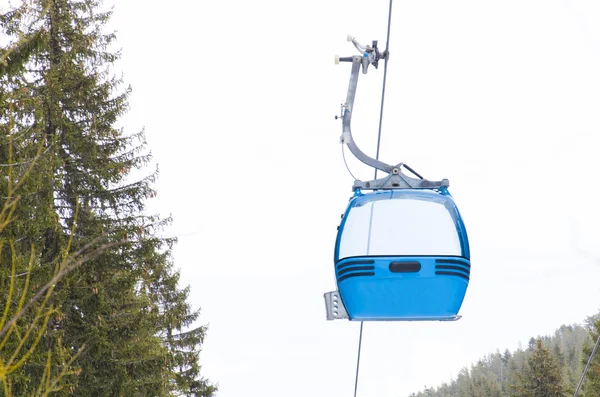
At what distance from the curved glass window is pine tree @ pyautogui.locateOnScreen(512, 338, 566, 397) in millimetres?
36710

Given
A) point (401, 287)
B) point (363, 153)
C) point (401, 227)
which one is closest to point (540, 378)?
point (401, 287)

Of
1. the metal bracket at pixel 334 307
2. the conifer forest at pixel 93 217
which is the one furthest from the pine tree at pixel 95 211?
the metal bracket at pixel 334 307

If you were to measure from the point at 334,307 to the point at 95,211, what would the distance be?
10462mm

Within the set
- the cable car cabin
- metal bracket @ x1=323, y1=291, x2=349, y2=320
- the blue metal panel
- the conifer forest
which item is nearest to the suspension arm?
the cable car cabin

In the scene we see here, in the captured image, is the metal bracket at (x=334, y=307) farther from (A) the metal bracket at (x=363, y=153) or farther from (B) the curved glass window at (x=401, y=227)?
(A) the metal bracket at (x=363, y=153)

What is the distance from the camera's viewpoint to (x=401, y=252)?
6.02 meters

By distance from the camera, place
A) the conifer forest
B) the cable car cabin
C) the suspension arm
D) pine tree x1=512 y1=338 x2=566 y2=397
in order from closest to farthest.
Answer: the suspension arm → the cable car cabin → the conifer forest → pine tree x1=512 y1=338 x2=566 y2=397

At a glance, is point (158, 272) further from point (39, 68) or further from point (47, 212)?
point (47, 212)

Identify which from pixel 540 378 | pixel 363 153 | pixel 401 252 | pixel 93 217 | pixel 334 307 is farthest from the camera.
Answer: pixel 540 378

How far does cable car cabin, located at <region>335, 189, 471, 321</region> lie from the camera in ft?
19.8

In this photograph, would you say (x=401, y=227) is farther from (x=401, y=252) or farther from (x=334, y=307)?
(x=334, y=307)

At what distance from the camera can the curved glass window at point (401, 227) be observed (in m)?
6.03

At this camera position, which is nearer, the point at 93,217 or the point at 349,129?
the point at 349,129

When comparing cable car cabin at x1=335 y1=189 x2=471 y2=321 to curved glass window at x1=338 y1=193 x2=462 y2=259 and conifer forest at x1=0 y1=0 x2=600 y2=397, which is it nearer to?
curved glass window at x1=338 y1=193 x2=462 y2=259
